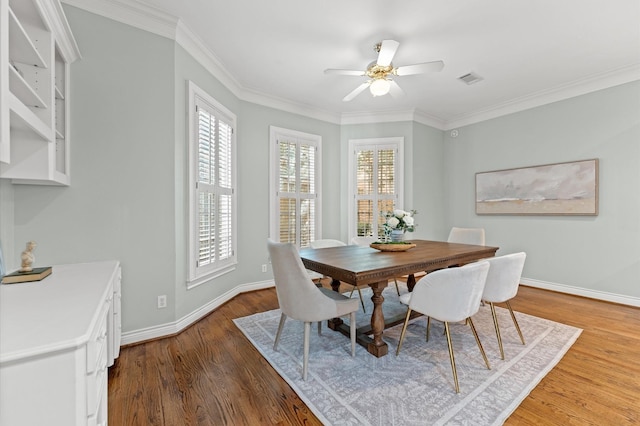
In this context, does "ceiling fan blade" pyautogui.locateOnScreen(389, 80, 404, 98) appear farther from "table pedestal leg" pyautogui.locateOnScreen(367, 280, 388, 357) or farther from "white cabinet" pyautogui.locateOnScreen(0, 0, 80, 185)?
"white cabinet" pyautogui.locateOnScreen(0, 0, 80, 185)

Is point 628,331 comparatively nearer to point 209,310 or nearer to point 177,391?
point 177,391

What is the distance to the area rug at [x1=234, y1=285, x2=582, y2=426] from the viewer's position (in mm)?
1575

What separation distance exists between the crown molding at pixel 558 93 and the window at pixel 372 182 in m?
1.50

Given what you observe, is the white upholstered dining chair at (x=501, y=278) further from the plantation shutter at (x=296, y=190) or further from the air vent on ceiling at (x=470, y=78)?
the plantation shutter at (x=296, y=190)

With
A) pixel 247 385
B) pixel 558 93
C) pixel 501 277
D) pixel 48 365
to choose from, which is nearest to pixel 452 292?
pixel 501 277

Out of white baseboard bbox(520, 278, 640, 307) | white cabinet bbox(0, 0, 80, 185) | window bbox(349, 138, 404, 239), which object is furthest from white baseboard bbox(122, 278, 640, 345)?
window bbox(349, 138, 404, 239)

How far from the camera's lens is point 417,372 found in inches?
77.2

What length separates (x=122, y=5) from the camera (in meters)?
2.27

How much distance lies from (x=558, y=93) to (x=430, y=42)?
97.6 inches

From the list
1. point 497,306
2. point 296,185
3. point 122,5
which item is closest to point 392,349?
point 497,306

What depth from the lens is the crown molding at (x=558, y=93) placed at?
132 inches

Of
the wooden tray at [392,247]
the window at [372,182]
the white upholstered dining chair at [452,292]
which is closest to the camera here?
the white upholstered dining chair at [452,292]

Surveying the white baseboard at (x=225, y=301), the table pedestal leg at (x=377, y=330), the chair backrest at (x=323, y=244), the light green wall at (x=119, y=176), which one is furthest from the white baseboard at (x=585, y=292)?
the light green wall at (x=119, y=176)

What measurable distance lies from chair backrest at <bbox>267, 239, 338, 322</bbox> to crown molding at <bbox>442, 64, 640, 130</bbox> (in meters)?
4.41
